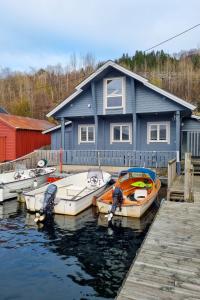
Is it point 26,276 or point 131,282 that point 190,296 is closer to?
point 131,282

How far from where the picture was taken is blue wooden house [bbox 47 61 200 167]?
15773mm

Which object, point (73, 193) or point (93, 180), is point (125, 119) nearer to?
point (93, 180)

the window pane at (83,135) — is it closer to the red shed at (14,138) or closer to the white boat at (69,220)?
the red shed at (14,138)

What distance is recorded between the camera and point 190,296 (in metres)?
3.83

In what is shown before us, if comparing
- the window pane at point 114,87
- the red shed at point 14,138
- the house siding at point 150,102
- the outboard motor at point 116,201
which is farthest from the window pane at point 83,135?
the outboard motor at point 116,201

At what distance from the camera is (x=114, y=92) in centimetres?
1736

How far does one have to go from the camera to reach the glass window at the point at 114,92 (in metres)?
17.2

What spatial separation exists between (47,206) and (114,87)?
401 inches

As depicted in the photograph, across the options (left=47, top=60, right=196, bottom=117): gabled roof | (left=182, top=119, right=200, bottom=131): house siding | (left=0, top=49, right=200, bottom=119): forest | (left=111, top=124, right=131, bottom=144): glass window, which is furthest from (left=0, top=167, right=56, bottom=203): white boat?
(left=0, top=49, right=200, bottom=119): forest

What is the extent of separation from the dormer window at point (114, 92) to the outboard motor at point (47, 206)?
28.9 feet

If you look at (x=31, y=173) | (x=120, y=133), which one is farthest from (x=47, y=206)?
(x=120, y=133)

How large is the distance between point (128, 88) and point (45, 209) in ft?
A: 33.3

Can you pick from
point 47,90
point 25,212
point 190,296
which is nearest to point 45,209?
point 25,212

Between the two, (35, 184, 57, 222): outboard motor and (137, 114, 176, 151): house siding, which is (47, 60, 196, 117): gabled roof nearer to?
(137, 114, 176, 151): house siding
